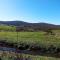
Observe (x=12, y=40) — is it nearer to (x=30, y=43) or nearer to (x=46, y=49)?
(x=30, y=43)

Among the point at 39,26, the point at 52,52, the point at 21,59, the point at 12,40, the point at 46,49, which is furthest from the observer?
the point at 39,26

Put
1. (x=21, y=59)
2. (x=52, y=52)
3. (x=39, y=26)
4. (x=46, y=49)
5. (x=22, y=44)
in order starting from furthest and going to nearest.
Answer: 1. (x=39, y=26)
2. (x=22, y=44)
3. (x=46, y=49)
4. (x=52, y=52)
5. (x=21, y=59)

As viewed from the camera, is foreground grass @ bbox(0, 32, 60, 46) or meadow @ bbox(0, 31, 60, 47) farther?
foreground grass @ bbox(0, 32, 60, 46)

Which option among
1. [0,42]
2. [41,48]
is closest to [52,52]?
[41,48]

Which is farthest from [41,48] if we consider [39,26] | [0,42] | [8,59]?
[39,26]

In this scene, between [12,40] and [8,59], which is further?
[12,40]

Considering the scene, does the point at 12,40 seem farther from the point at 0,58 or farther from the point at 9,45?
the point at 0,58

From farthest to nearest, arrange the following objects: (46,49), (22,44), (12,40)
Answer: (12,40) → (22,44) → (46,49)

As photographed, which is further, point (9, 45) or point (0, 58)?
point (9, 45)

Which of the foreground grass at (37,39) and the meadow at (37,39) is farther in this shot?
the foreground grass at (37,39)

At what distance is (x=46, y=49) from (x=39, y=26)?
4510 cm

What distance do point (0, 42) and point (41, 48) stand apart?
11.6 meters

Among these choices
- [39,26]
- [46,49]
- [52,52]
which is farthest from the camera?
[39,26]

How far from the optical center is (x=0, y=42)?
48.8m
